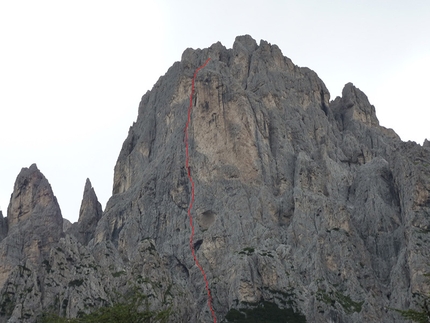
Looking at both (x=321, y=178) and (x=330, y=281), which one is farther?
(x=321, y=178)

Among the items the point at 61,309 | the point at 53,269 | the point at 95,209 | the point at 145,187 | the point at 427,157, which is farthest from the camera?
the point at 95,209

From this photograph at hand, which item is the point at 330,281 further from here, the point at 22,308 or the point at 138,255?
the point at 22,308

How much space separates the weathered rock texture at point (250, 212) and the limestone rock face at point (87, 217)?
1.52 ft

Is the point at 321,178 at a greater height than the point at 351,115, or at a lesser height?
lesser

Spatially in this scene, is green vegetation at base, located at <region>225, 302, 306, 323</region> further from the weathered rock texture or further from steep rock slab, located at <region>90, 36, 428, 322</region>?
steep rock slab, located at <region>90, 36, 428, 322</region>

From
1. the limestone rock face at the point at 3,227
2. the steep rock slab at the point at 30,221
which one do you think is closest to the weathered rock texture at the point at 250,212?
the steep rock slab at the point at 30,221

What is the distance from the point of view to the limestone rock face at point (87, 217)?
539 feet

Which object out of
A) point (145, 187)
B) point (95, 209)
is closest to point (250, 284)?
point (145, 187)

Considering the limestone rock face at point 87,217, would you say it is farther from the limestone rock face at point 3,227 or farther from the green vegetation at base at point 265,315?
the green vegetation at base at point 265,315

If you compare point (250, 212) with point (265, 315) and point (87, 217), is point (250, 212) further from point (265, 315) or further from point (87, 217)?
point (87, 217)

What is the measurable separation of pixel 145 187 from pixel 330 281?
5861 centimetres

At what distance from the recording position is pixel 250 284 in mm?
115438

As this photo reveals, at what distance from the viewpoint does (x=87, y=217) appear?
16900cm

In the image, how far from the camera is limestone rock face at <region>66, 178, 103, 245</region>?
164m
